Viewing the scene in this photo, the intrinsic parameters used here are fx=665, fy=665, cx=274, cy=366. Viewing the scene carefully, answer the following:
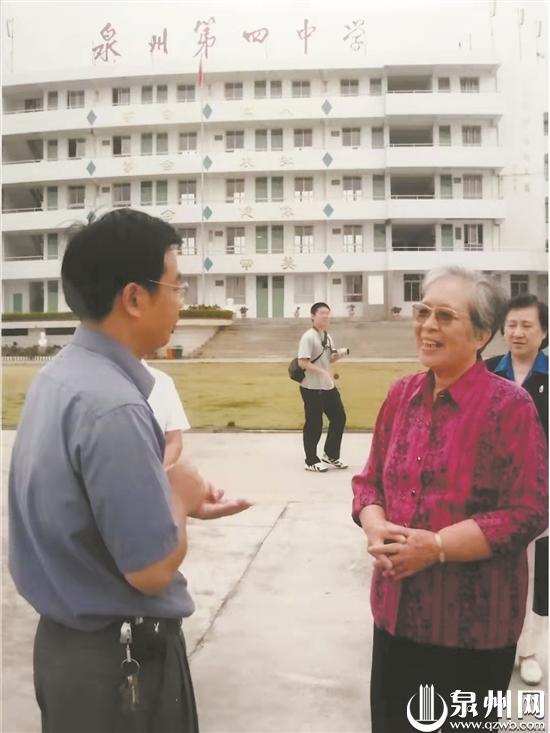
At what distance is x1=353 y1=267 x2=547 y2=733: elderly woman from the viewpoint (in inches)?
40.1

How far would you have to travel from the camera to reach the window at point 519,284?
1365mm

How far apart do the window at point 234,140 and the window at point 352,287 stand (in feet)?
1.53

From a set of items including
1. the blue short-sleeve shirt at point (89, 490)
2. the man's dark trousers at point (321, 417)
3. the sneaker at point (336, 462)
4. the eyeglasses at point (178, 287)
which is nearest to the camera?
the blue short-sleeve shirt at point (89, 490)

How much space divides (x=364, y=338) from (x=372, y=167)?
53 cm

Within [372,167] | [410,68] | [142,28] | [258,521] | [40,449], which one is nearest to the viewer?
[40,449]

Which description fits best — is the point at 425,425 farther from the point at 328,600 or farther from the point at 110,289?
the point at 328,600

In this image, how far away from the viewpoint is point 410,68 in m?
1.85

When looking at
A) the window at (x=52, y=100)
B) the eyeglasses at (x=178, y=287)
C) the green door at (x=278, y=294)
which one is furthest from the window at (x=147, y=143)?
the eyeglasses at (x=178, y=287)

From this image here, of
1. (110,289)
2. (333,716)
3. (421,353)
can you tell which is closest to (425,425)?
(421,353)

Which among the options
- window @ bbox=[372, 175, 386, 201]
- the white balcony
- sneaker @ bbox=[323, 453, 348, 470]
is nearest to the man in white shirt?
window @ bbox=[372, 175, 386, 201]

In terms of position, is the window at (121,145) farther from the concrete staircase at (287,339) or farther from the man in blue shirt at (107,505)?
the man in blue shirt at (107,505)

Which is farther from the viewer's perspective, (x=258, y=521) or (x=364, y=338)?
(x=258, y=521)

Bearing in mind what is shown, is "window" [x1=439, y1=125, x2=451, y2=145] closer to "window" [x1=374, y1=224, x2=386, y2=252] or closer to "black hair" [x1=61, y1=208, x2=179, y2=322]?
"window" [x1=374, y1=224, x2=386, y2=252]

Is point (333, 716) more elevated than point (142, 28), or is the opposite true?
point (142, 28)
